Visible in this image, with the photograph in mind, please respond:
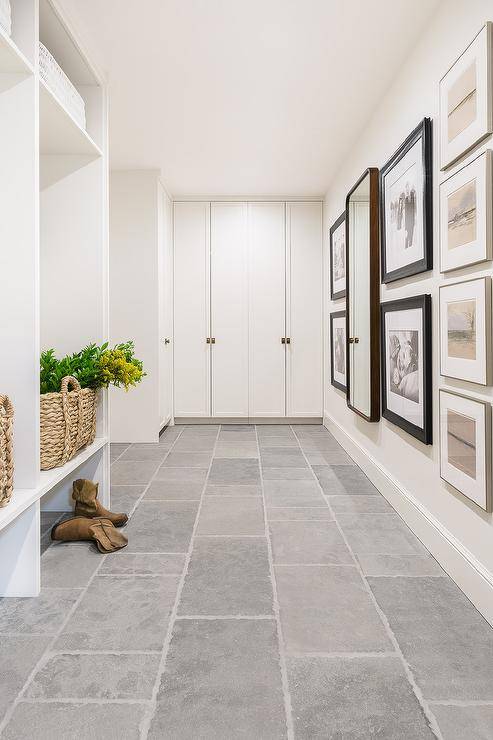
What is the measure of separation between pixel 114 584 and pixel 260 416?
3.71 m

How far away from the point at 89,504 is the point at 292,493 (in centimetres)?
125

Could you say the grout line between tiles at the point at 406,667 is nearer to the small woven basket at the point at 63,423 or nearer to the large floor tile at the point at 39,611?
the large floor tile at the point at 39,611

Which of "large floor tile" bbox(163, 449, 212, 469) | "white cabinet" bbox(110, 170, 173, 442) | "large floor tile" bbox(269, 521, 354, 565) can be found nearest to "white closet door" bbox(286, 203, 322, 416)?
"white cabinet" bbox(110, 170, 173, 442)

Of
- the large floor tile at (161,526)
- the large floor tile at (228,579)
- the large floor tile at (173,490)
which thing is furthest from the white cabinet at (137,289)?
the large floor tile at (228,579)

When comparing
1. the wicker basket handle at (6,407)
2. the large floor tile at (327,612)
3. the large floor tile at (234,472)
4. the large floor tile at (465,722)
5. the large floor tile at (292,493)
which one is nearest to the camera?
the large floor tile at (465,722)

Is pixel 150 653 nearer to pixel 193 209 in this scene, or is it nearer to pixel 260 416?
pixel 260 416

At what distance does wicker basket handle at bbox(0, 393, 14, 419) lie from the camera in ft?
5.70

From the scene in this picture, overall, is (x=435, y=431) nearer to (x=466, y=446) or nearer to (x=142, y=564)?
(x=466, y=446)

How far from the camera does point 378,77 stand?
3.01 m

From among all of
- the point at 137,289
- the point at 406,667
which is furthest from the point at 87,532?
the point at 137,289

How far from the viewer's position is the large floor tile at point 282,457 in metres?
3.91

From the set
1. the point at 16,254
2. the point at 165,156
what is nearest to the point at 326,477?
the point at 16,254

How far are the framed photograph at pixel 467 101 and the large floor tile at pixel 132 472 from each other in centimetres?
266

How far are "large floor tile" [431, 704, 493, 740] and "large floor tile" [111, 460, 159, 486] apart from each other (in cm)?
244
